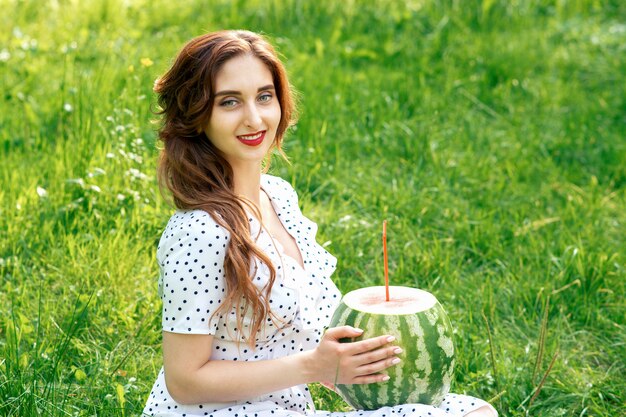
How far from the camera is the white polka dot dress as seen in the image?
8.39 ft

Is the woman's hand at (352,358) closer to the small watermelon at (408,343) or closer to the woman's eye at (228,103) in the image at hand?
the small watermelon at (408,343)

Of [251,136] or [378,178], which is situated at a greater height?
[251,136]

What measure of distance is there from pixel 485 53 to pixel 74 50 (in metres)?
2.55

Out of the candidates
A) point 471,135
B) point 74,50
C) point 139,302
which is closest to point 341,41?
point 471,135

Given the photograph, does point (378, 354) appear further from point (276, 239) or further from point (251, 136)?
point (251, 136)

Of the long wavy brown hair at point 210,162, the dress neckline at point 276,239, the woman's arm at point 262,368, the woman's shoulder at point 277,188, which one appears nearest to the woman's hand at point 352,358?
the woman's arm at point 262,368

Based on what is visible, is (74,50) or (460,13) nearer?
(74,50)

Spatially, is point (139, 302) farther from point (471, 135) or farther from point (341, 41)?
point (341, 41)

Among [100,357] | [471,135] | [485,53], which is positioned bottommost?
[100,357]

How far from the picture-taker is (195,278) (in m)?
2.56

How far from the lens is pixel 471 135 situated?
5184mm

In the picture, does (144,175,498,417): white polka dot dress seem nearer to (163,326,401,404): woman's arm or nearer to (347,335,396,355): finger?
(163,326,401,404): woman's arm

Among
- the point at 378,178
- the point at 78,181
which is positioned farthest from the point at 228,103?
the point at 378,178

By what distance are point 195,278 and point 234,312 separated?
0.18 meters
